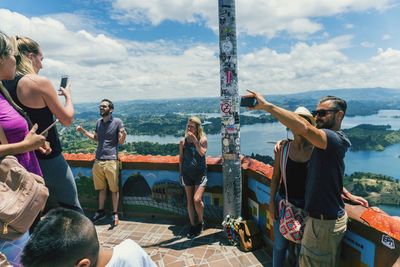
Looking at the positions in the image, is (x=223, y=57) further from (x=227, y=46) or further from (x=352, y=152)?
(x=352, y=152)

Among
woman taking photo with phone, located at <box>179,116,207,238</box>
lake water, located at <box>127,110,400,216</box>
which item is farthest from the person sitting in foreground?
lake water, located at <box>127,110,400,216</box>

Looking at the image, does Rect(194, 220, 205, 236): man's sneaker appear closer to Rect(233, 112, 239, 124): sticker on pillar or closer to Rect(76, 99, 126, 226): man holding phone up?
Rect(76, 99, 126, 226): man holding phone up

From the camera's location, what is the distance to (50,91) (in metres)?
2.16

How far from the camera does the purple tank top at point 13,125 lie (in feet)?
5.97

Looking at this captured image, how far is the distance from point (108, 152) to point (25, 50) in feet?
9.41

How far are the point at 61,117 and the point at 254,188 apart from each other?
289cm

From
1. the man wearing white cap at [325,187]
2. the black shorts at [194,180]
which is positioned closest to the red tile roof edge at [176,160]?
the black shorts at [194,180]

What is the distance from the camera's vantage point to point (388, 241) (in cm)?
212

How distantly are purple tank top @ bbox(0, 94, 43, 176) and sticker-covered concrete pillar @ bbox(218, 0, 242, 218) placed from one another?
2.63 metres

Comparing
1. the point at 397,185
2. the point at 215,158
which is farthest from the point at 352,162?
the point at 215,158

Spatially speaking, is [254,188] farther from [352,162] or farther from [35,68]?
[352,162]

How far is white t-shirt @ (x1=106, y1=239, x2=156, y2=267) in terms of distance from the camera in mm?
1242

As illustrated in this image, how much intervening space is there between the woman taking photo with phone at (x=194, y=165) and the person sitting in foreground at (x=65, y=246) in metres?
3.11

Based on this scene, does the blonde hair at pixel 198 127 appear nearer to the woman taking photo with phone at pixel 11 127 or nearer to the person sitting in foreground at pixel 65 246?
the woman taking photo with phone at pixel 11 127
